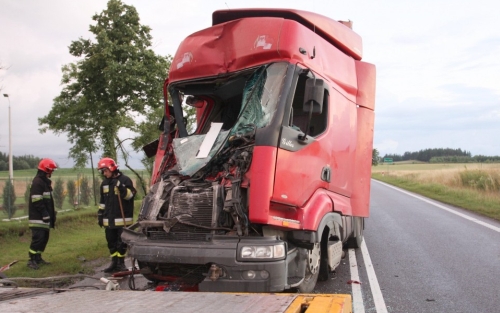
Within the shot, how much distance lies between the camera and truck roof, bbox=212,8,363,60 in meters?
5.93

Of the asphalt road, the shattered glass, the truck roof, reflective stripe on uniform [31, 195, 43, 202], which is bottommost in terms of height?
the asphalt road

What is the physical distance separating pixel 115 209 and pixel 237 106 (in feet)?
9.30

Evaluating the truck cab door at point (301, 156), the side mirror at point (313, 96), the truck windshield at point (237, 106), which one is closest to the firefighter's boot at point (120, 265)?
the truck windshield at point (237, 106)

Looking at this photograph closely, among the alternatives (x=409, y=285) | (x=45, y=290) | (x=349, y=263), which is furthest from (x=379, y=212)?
(x=45, y=290)

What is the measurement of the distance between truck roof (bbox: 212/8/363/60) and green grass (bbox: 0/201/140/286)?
172 inches

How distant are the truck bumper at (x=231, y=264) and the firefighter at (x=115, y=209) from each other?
3.15 metres

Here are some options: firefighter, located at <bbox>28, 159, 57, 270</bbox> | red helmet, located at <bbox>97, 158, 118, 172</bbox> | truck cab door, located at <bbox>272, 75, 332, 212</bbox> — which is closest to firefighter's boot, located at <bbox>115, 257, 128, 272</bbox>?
firefighter, located at <bbox>28, 159, 57, 270</bbox>

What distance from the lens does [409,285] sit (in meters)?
6.11

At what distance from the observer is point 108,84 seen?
14.0m

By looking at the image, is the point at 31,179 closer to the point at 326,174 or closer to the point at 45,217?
the point at 45,217

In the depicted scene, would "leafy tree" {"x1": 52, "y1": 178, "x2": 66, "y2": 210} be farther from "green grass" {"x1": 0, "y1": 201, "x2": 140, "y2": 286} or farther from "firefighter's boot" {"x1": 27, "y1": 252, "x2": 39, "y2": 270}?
"firefighter's boot" {"x1": 27, "y1": 252, "x2": 39, "y2": 270}

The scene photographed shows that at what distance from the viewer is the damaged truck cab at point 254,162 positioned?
451cm

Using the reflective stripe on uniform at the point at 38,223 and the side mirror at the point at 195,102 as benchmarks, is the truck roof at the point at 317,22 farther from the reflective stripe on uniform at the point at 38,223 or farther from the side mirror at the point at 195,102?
the reflective stripe on uniform at the point at 38,223

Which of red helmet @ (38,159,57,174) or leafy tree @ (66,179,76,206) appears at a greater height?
red helmet @ (38,159,57,174)
